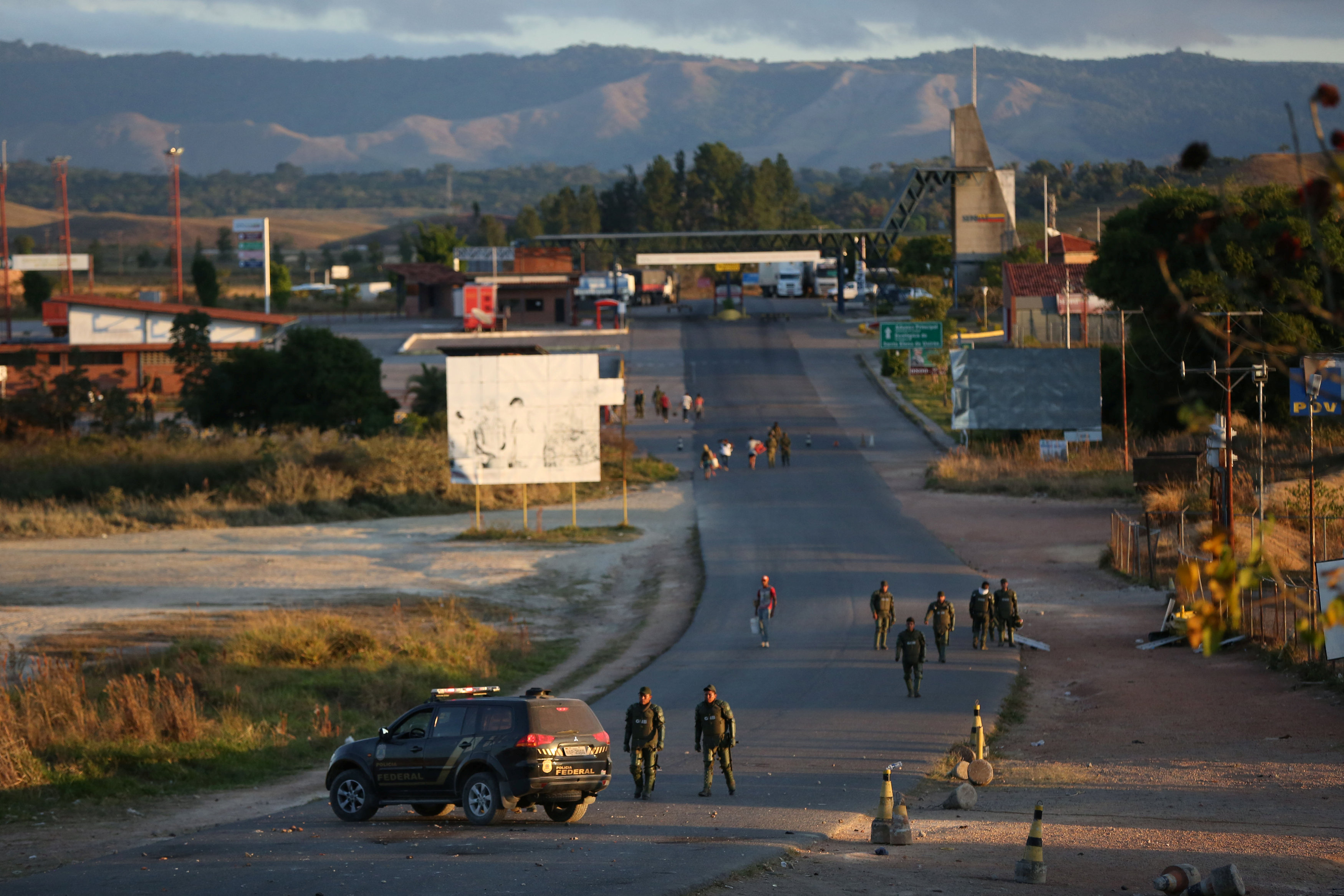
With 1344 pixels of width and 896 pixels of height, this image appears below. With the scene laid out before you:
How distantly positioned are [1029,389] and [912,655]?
34919mm

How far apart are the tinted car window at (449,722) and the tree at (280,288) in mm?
115372

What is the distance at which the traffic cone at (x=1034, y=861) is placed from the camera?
469 inches

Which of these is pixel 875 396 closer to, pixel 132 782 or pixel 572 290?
pixel 572 290

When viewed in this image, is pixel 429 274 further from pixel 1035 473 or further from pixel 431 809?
→ pixel 431 809

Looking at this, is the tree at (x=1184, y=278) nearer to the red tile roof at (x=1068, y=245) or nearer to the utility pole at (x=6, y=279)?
the red tile roof at (x=1068, y=245)

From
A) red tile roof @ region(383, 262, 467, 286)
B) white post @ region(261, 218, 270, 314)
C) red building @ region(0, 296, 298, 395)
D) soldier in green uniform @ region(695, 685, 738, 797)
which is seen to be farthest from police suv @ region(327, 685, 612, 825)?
red tile roof @ region(383, 262, 467, 286)

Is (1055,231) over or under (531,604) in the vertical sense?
over

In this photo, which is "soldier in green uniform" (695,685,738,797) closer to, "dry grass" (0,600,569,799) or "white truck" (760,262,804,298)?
"dry grass" (0,600,569,799)

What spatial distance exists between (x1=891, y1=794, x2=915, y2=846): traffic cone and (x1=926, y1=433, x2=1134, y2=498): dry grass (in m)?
35.4

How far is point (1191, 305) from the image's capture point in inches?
233

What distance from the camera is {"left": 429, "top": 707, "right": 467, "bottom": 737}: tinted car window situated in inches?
614

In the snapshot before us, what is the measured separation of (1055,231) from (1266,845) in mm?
113732

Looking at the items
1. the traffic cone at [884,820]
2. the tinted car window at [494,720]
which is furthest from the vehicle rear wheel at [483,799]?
the traffic cone at [884,820]

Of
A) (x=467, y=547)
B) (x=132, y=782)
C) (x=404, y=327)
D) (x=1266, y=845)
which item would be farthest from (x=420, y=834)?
(x=404, y=327)
